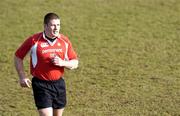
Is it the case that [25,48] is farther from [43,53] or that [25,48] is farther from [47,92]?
[47,92]

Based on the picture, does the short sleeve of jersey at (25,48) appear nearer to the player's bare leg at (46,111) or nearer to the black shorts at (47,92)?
the black shorts at (47,92)

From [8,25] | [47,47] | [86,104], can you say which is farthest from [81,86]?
[8,25]

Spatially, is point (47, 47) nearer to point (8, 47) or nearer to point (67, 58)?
point (67, 58)

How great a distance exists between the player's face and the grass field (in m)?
2.63

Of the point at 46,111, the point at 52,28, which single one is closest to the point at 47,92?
the point at 46,111

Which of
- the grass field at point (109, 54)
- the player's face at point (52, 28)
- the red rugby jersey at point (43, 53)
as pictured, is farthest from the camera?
the grass field at point (109, 54)

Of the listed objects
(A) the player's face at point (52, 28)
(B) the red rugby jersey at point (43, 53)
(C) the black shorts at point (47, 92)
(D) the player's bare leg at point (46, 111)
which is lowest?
(D) the player's bare leg at point (46, 111)

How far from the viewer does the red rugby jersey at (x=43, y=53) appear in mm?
7207

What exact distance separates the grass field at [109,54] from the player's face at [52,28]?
2.63 metres

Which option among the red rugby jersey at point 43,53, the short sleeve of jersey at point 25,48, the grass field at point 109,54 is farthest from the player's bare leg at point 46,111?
the grass field at point 109,54

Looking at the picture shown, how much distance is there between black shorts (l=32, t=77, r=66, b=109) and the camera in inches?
287

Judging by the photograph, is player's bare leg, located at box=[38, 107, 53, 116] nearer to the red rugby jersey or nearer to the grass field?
the red rugby jersey

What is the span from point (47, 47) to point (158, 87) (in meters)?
4.18

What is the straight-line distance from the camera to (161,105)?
9805 mm
